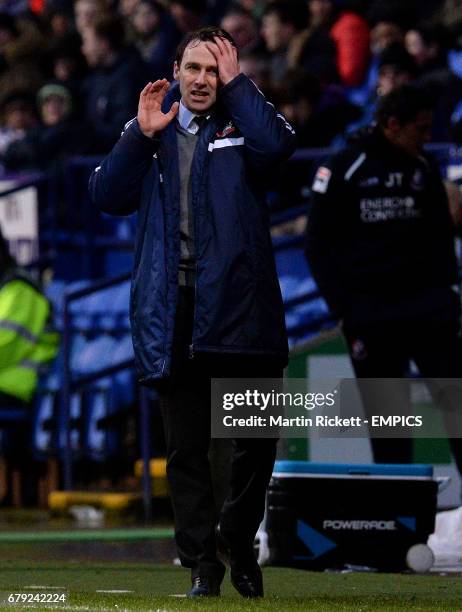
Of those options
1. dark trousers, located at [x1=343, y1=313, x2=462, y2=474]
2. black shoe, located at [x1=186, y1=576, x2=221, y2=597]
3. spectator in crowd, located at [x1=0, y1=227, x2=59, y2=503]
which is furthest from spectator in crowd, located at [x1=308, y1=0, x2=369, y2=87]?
black shoe, located at [x1=186, y1=576, x2=221, y2=597]

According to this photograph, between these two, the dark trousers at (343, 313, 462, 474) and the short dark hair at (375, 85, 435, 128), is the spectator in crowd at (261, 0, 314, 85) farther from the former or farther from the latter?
the dark trousers at (343, 313, 462, 474)

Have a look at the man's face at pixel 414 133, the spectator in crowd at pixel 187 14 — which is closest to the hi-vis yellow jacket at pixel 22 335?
the spectator in crowd at pixel 187 14

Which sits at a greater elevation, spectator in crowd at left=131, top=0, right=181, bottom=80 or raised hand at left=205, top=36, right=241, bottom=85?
spectator in crowd at left=131, top=0, right=181, bottom=80

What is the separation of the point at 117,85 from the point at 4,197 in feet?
5.25

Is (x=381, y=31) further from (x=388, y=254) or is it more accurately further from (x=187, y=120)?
(x=187, y=120)

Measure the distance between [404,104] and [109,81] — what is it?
7.09 m

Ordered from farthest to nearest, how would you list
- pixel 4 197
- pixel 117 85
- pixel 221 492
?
1. pixel 117 85
2. pixel 4 197
3. pixel 221 492

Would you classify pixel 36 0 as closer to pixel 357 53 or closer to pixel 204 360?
pixel 357 53

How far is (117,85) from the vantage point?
51.3 feet

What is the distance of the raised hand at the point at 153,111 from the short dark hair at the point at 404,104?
242 cm

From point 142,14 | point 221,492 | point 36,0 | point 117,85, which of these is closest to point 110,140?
Result: point 117,85

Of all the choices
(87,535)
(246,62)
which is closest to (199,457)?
(87,535)

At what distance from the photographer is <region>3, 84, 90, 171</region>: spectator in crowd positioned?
1538 cm

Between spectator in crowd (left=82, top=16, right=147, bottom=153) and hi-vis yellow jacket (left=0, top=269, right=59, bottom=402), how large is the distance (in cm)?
206
